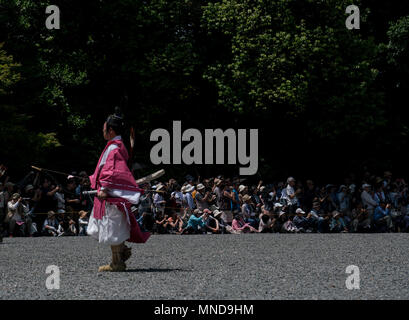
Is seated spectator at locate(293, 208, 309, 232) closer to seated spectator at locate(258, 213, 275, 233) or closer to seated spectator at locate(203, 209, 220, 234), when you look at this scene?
seated spectator at locate(258, 213, 275, 233)

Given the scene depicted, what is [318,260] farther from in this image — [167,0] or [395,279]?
[167,0]

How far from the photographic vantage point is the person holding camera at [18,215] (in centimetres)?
2120

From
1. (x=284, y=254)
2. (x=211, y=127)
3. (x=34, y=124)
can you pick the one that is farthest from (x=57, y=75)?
(x=284, y=254)

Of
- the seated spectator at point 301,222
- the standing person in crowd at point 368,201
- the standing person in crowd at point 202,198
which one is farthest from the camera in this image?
the standing person in crowd at point 368,201

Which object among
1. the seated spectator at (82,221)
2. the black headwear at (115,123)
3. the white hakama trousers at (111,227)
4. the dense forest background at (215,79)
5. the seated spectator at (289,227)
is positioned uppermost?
the dense forest background at (215,79)

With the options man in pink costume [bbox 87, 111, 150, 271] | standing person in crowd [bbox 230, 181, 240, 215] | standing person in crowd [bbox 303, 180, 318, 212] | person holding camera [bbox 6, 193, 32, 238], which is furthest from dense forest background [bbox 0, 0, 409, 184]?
man in pink costume [bbox 87, 111, 150, 271]

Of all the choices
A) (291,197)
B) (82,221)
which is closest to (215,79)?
(291,197)

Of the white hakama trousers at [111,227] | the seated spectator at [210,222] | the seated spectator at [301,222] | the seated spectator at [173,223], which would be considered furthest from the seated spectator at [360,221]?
the white hakama trousers at [111,227]

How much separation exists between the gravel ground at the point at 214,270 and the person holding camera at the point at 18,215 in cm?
232

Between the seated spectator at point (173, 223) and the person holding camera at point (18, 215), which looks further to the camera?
the seated spectator at point (173, 223)

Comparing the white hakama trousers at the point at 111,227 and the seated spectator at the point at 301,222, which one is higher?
the white hakama trousers at the point at 111,227

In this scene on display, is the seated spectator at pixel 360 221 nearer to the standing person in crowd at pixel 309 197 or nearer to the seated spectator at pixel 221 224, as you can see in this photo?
the standing person in crowd at pixel 309 197

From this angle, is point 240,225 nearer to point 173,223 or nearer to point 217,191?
point 217,191

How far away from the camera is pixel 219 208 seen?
2327 cm
